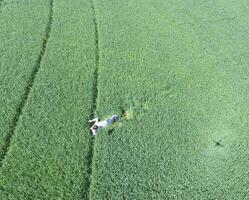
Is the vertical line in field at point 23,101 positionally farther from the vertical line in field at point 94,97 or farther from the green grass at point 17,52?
the vertical line in field at point 94,97

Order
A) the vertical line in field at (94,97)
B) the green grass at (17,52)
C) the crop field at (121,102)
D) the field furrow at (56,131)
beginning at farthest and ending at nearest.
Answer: the green grass at (17,52) < the crop field at (121,102) < the vertical line in field at (94,97) < the field furrow at (56,131)

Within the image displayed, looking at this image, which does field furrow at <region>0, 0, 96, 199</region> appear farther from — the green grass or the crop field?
the green grass

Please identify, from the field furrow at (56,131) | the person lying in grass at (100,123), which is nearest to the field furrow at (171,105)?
the person lying in grass at (100,123)

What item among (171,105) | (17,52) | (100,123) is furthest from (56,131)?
(17,52)

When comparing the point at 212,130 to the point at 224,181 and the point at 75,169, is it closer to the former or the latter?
the point at 224,181

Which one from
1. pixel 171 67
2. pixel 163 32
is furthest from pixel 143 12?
pixel 171 67

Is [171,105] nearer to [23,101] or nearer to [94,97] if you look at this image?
[94,97]
